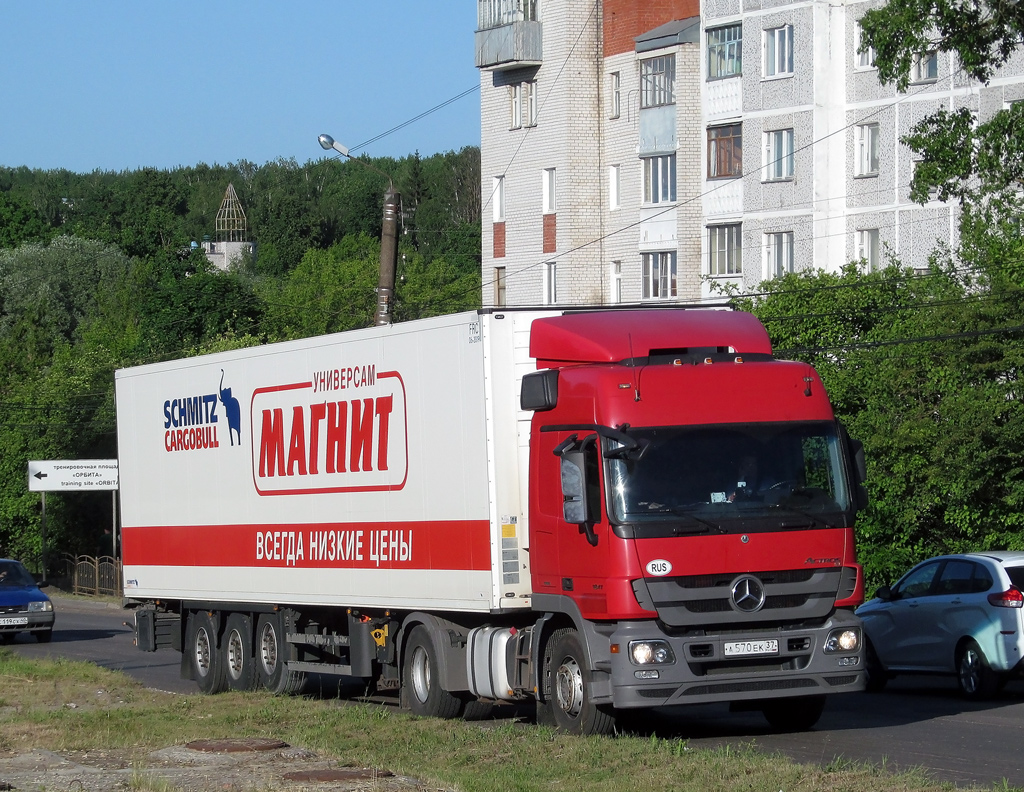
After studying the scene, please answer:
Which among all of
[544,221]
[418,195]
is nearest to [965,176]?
[544,221]

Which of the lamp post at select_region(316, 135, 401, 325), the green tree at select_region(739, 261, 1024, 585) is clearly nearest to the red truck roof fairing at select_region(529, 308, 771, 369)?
the lamp post at select_region(316, 135, 401, 325)

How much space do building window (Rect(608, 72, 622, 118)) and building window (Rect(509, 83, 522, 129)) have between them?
3.63m

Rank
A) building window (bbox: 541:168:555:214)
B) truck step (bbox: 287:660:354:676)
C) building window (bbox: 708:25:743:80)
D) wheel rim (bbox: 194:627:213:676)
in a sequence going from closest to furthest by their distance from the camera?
truck step (bbox: 287:660:354:676)
wheel rim (bbox: 194:627:213:676)
building window (bbox: 708:25:743:80)
building window (bbox: 541:168:555:214)

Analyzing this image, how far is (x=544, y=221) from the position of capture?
2350 inches

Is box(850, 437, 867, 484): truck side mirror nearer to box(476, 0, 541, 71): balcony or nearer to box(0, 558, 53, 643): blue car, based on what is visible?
box(0, 558, 53, 643): blue car

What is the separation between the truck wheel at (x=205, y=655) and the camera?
1867 cm

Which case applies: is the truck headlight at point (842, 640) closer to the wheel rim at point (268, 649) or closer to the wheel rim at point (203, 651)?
the wheel rim at point (268, 649)

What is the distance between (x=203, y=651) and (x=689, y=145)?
39701mm

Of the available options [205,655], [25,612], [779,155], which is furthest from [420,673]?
[779,155]

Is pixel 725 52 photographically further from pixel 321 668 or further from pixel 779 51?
pixel 321 668

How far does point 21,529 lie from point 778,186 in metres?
29.6

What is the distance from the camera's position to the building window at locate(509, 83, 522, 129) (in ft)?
200

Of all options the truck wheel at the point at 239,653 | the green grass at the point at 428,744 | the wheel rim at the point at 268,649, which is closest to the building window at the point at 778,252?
the truck wheel at the point at 239,653

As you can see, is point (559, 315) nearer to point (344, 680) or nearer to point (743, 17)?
point (344, 680)
